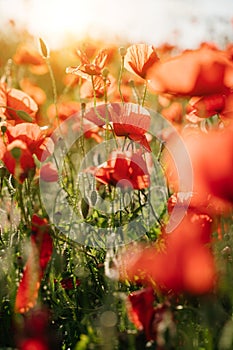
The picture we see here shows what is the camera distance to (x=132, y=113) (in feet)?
4.28

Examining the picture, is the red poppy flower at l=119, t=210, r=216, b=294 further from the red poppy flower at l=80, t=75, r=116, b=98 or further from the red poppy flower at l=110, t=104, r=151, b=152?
the red poppy flower at l=80, t=75, r=116, b=98

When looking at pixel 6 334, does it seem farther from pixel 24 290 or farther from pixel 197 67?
pixel 197 67

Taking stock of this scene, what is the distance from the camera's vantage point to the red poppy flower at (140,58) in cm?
129

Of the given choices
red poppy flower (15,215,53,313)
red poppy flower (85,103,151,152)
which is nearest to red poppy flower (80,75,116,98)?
red poppy flower (85,103,151,152)

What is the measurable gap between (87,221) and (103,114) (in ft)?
0.77

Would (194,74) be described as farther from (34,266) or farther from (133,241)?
(133,241)

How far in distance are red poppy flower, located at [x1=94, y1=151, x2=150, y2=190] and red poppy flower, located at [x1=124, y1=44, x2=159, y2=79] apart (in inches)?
7.7

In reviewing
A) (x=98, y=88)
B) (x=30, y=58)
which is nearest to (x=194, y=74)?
(x=98, y=88)

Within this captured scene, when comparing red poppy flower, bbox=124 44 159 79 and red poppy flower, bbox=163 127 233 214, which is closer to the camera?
red poppy flower, bbox=163 127 233 214

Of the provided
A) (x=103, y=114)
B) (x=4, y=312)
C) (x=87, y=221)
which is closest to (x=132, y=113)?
(x=103, y=114)

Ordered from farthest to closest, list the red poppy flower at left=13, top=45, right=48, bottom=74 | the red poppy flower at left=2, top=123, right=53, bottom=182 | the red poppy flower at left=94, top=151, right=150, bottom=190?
the red poppy flower at left=13, top=45, right=48, bottom=74 → the red poppy flower at left=94, top=151, right=150, bottom=190 → the red poppy flower at left=2, top=123, right=53, bottom=182

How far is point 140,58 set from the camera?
1.31 meters

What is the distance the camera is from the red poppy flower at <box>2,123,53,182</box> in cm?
101

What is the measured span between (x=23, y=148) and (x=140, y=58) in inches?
15.1
